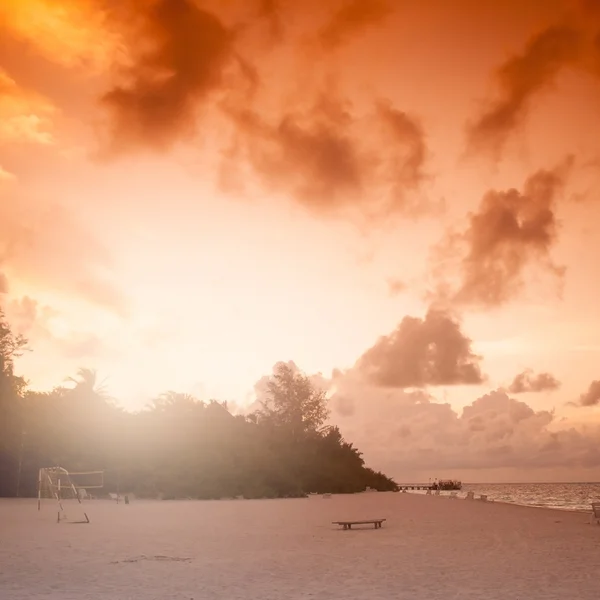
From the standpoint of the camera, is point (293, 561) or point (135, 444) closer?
point (293, 561)

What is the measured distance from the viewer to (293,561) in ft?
56.3

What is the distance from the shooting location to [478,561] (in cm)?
1695

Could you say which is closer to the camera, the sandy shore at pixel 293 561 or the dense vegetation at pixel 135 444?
the sandy shore at pixel 293 561

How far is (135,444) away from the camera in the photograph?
56562 mm

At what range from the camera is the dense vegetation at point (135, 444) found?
53250 millimetres

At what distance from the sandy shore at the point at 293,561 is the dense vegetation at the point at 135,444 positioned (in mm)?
24936

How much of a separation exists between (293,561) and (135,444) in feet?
138

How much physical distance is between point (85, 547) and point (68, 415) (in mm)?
38361

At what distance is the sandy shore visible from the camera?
12711 millimetres

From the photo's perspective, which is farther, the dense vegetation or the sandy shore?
the dense vegetation

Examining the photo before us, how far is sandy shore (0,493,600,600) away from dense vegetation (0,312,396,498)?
81.8 feet

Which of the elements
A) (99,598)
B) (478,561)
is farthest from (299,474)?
(99,598)

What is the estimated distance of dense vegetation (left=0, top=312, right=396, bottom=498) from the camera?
5325 centimetres

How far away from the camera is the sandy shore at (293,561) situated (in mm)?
12711
